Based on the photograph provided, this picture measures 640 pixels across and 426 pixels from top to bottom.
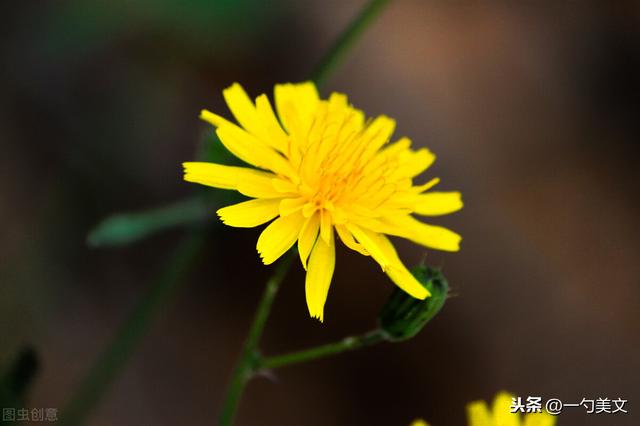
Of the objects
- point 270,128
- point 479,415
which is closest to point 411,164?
point 270,128

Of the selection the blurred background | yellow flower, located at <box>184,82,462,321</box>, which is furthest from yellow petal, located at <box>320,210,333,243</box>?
the blurred background

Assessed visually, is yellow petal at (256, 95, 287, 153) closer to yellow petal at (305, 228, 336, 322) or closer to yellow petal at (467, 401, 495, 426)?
yellow petal at (305, 228, 336, 322)

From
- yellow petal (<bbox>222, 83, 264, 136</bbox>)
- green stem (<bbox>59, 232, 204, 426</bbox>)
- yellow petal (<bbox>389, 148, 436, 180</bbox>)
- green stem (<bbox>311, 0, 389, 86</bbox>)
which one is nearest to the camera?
yellow petal (<bbox>222, 83, 264, 136</bbox>)

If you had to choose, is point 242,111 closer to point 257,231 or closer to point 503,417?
point 503,417

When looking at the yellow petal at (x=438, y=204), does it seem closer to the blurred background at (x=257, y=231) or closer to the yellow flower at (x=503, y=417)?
the yellow flower at (x=503, y=417)

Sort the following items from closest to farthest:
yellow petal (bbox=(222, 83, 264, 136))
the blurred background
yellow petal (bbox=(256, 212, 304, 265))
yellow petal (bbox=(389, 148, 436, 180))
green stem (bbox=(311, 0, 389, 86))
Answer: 1. yellow petal (bbox=(256, 212, 304, 265))
2. yellow petal (bbox=(222, 83, 264, 136))
3. yellow petal (bbox=(389, 148, 436, 180))
4. green stem (bbox=(311, 0, 389, 86))
5. the blurred background

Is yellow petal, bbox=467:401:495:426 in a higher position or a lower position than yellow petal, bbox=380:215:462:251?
lower
